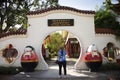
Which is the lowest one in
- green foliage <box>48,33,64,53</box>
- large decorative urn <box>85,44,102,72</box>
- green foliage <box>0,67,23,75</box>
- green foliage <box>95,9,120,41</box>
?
green foliage <box>0,67,23,75</box>

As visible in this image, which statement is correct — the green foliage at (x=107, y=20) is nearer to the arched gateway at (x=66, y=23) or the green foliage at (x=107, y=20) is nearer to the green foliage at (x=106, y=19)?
the green foliage at (x=106, y=19)

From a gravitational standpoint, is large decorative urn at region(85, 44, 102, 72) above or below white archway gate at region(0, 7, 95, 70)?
below

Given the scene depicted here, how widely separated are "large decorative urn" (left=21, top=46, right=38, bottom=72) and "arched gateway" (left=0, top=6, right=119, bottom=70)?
1.09m

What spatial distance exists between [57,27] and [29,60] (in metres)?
3.02

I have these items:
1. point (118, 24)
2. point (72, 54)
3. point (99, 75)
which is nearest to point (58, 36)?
point (72, 54)

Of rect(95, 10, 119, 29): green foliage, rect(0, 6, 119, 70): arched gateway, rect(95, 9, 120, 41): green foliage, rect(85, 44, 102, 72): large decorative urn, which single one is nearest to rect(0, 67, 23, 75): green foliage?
rect(0, 6, 119, 70): arched gateway

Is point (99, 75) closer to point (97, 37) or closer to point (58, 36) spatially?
point (97, 37)

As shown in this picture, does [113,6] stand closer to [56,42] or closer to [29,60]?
[29,60]

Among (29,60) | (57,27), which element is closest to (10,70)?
(29,60)

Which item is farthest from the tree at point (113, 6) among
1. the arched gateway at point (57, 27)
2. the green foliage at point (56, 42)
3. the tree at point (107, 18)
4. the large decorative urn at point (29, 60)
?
the green foliage at point (56, 42)

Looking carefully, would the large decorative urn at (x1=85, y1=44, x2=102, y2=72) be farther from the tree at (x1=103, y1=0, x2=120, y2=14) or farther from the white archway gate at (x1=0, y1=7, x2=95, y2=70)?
the tree at (x1=103, y1=0, x2=120, y2=14)

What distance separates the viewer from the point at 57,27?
17.3m

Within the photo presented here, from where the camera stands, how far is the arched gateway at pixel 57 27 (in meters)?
17.3

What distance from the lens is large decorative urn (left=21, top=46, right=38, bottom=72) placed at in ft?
52.5
